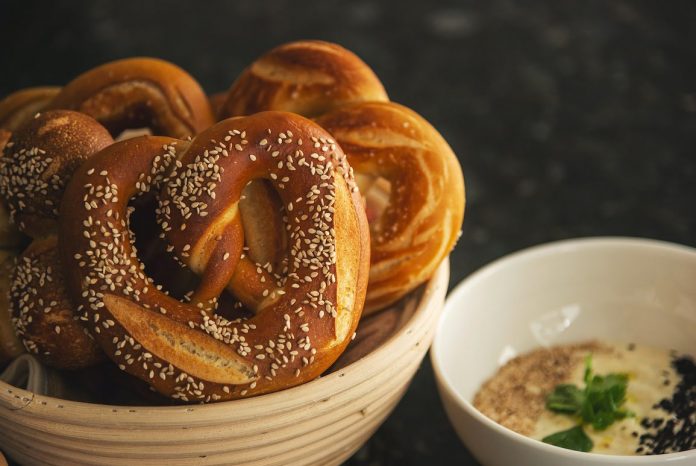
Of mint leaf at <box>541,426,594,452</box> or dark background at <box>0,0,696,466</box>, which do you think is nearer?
mint leaf at <box>541,426,594,452</box>

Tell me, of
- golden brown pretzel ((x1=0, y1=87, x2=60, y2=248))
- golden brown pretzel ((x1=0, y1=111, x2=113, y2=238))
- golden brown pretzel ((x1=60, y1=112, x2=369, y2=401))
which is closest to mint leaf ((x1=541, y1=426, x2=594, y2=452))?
golden brown pretzel ((x1=60, y1=112, x2=369, y2=401))

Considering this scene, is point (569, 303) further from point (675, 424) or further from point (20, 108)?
point (20, 108)

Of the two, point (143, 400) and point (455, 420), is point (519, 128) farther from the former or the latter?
point (143, 400)

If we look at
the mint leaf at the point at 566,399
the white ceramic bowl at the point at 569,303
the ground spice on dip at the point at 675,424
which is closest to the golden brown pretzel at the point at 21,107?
the white ceramic bowl at the point at 569,303

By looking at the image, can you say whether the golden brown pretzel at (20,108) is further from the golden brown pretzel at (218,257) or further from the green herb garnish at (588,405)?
the green herb garnish at (588,405)

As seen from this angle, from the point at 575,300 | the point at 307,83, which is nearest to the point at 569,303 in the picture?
the point at 575,300

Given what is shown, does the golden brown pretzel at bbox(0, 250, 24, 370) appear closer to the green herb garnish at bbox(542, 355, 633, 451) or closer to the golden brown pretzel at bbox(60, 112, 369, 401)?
the golden brown pretzel at bbox(60, 112, 369, 401)
